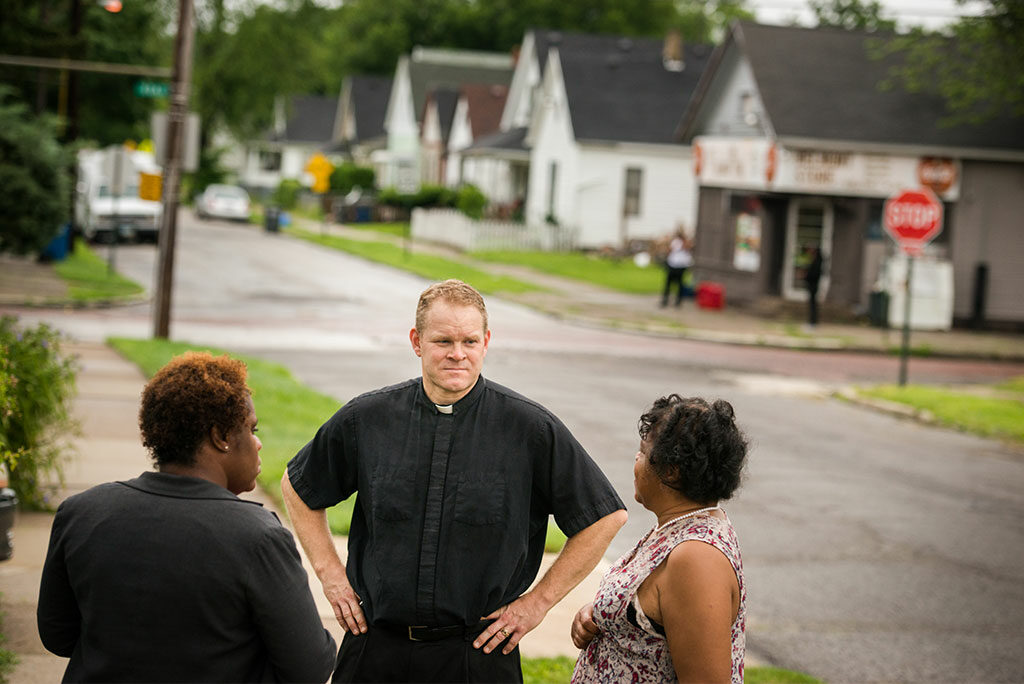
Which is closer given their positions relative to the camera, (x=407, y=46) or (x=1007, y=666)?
(x=1007, y=666)

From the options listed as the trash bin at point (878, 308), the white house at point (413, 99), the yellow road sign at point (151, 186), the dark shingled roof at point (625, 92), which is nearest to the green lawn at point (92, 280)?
the yellow road sign at point (151, 186)

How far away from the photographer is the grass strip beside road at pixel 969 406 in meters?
16.8

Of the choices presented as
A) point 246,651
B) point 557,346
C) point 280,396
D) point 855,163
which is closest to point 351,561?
point 246,651

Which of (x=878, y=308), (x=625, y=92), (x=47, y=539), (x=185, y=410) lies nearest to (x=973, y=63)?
(x=878, y=308)

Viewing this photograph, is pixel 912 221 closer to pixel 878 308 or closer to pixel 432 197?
pixel 878 308

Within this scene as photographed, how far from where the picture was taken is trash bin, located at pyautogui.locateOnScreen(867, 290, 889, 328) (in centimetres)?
2931

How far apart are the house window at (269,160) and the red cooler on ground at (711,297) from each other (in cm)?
6815

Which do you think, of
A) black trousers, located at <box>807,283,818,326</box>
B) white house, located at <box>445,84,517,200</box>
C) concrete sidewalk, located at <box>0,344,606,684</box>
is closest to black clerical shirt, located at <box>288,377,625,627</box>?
concrete sidewalk, located at <box>0,344,606,684</box>

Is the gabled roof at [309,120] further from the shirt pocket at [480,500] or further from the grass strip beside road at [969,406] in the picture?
the shirt pocket at [480,500]

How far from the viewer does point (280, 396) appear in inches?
551

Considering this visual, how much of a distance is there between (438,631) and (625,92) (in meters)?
45.9

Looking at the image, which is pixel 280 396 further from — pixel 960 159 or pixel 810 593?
pixel 960 159

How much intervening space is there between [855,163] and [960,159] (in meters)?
2.58

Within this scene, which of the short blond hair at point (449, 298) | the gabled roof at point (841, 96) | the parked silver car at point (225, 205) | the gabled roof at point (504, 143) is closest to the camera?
the short blond hair at point (449, 298)
